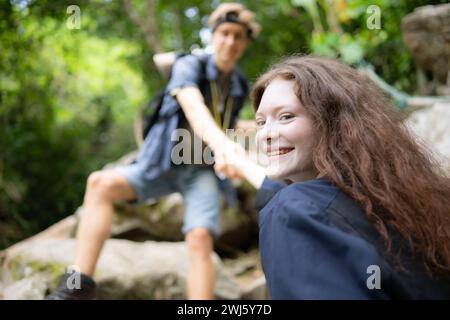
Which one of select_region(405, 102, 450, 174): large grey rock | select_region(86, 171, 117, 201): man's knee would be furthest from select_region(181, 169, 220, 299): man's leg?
select_region(405, 102, 450, 174): large grey rock

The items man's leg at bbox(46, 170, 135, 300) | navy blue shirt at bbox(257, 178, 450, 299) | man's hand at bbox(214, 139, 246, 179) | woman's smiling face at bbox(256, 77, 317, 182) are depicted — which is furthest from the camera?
man's leg at bbox(46, 170, 135, 300)

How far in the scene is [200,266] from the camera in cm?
243

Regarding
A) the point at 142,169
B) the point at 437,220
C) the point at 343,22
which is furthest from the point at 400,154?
the point at 343,22

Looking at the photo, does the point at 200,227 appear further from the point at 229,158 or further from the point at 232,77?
the point at 232,77

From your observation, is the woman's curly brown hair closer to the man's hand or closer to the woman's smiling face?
the woman's smiling face

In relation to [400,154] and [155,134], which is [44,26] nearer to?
[155,134]

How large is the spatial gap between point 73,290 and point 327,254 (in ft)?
5.30

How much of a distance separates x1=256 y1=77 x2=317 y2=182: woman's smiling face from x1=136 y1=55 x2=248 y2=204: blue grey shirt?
127 centimetres

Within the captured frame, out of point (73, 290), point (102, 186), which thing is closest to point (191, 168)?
point (102, 186)

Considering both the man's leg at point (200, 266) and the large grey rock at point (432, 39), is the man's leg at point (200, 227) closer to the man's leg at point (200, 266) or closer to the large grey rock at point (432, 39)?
the man's leg at point (200, 266)

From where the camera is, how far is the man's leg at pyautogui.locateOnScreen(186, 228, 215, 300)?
240 centimetres

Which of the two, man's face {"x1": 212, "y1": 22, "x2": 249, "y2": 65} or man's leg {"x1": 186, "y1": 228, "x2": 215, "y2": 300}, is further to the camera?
man's face {"x1": 212, "y1": 22, "x2": 249, "y2": 65}

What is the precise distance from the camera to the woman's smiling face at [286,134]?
3.92 feet

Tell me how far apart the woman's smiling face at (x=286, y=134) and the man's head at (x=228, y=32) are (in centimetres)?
146
